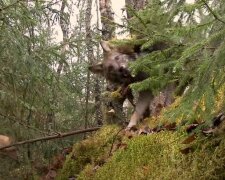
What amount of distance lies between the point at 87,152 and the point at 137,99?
1.05m

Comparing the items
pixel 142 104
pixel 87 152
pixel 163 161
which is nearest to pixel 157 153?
pixel 163 161

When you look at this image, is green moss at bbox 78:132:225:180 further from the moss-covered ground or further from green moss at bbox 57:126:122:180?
green moss at bbox 57:126:122:180

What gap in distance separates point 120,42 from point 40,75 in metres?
1.60

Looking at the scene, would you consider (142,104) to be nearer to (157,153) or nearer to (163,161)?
(157,153)

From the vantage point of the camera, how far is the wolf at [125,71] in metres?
5.65

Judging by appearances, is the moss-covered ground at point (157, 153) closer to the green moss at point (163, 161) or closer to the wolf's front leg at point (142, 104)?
the green moss at point (163, 161)

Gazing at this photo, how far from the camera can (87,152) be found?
5.86m

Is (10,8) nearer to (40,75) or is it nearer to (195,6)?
(40,75)

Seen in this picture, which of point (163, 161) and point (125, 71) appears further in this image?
point (125, 71)

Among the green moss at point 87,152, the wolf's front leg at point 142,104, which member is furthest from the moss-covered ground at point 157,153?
the wolf's front leg at point 142,104

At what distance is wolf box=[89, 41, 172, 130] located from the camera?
5.65 meters

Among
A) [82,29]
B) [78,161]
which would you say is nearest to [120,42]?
[78,161]

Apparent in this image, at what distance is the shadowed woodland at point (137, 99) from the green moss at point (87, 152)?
0.02 meters

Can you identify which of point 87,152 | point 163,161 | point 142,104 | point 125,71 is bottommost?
point 163,161
